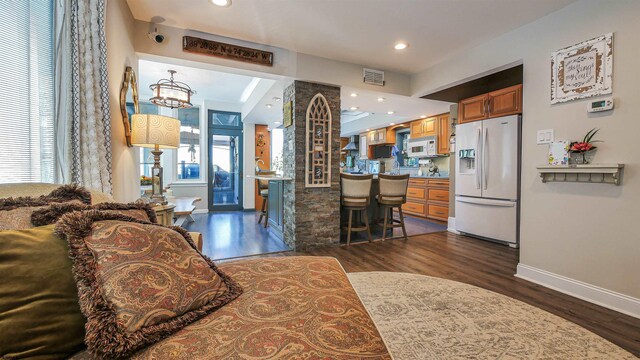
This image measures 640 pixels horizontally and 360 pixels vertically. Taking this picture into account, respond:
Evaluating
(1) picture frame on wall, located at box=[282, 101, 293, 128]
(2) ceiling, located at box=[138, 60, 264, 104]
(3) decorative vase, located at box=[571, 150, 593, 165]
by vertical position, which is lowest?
(3) decorative vase, located at box=[571, 150, 593, 165]

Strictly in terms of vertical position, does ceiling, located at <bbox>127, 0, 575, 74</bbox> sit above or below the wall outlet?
above

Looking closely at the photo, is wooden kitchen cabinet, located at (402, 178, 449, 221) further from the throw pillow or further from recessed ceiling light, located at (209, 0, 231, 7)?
the throw pillow

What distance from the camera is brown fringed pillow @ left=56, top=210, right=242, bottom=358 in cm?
70

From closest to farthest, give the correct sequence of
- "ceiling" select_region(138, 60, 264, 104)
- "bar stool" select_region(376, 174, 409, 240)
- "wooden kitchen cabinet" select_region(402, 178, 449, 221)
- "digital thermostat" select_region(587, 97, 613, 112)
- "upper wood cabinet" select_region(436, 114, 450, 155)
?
"digital thermostat" select_region(587, 97, 613, 112) → "bar stool" select_region(376, 174, 409, 240) → "ceiling" select_region(138, 60, 264, 104) → "wooden kitchen cabinet" select_region(402, 178, 449, 221) → "upper wood cabinet" select_region(436, 114, 450, 155)

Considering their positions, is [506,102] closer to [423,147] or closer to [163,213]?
[423,147]

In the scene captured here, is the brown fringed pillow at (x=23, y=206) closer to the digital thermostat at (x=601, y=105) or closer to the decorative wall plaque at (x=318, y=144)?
the decorative wall plaque at (x=318, y=144)

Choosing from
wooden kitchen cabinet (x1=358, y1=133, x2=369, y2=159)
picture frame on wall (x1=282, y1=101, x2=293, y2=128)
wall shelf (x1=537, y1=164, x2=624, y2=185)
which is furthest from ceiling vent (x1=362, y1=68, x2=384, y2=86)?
wooden kitchen cabinet (x1=358, y1=133, x2=369, y2=159)

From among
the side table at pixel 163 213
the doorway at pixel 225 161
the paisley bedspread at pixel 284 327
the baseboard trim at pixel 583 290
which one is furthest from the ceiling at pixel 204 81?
the baseboard trim at pixel 583 290

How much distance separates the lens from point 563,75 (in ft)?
7.86

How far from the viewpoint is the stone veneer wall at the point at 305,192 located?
356cm

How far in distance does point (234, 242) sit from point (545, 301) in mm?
3507

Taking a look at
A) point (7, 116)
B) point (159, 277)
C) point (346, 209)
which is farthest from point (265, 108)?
point (159, 277)

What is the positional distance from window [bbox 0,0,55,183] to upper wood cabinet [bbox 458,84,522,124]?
15.4 feet

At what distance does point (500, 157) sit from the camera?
3.71 meters
